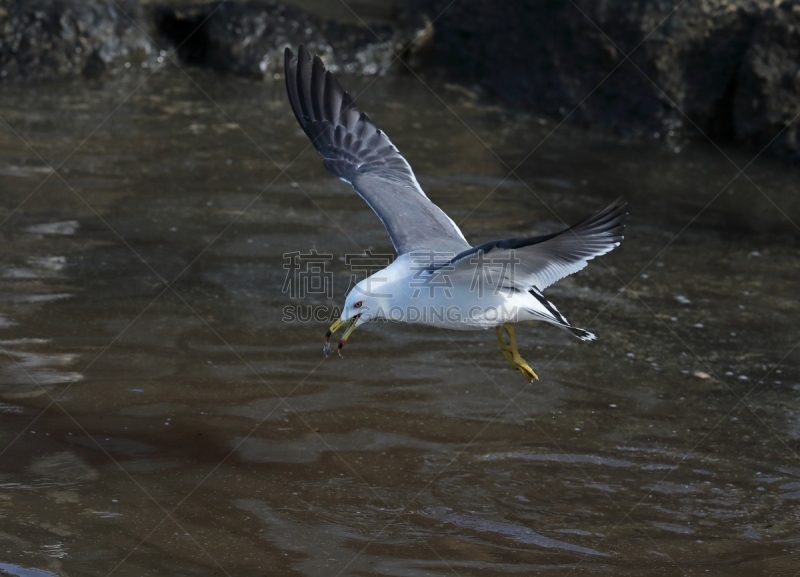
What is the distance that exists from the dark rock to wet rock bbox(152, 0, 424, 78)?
383 cm

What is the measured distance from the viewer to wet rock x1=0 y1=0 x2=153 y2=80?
1028 centimetres

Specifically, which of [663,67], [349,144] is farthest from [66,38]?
[663,67]

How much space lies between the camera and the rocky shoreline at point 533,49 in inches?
374

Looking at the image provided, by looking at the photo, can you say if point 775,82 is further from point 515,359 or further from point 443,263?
point 443,263

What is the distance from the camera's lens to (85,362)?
18.2 ft

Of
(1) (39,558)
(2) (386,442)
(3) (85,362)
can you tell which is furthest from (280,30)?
(1) (39,558)

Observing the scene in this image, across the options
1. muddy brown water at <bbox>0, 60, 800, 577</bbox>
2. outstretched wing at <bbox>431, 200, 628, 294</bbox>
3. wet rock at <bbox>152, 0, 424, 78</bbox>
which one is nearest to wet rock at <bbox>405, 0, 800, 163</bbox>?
muddy brown water at <bbox>0, 60, 800, 577</bbox>

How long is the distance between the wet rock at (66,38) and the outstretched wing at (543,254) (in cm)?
718

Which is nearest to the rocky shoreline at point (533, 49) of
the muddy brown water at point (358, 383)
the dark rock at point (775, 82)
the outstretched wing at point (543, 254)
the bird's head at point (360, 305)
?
the dark rock at point (775, 82)

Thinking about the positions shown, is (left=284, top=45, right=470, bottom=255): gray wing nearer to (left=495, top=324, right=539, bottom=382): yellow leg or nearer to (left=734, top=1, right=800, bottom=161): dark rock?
(left=495, top=324, right=539, bottom=382): yellow leg

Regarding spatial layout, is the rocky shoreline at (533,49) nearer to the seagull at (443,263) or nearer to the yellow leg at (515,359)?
the seagull at (443,263)

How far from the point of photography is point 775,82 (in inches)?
366

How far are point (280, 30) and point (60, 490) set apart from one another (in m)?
7.53

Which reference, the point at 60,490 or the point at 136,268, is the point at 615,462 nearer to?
the point at 60,490
